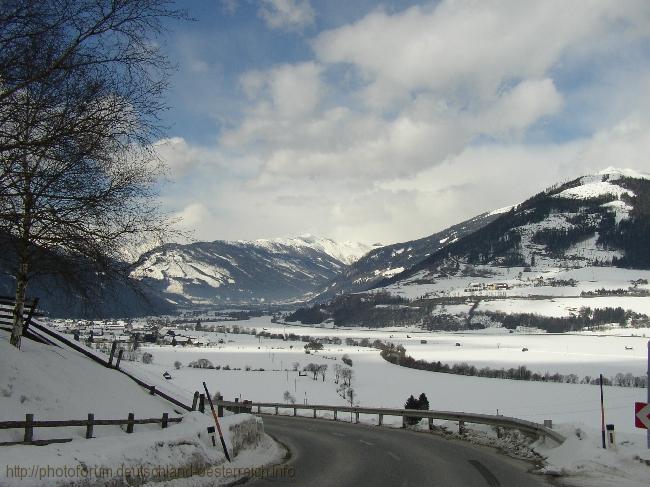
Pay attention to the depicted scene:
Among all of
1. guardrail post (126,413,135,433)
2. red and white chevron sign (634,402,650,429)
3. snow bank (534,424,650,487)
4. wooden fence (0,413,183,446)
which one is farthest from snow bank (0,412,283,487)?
red and white chevron sign (634,402,650,429)

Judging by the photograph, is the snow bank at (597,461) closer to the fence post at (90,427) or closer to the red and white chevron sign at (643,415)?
the red and white chevron sign at (643,415)

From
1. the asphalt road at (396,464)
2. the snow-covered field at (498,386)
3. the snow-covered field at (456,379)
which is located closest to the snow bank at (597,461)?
the snow-covered field at (498,386)

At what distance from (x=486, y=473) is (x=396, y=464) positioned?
8.50 feet

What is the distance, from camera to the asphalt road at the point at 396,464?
13.0m

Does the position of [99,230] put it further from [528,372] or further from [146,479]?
[528,372]

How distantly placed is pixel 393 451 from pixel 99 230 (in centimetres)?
1222

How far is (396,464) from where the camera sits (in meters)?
15.6

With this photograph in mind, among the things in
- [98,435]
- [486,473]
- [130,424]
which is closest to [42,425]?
[98,435]

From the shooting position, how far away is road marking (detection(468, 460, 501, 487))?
12.7 metres

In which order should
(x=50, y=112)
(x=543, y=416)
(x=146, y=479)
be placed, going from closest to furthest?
(x=50, y=112) → (x=146, y=479) → (x=543, y=416)

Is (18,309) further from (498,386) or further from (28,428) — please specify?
(498,386)

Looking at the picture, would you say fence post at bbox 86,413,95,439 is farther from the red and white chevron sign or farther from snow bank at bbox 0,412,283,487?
the red and white chevron sign

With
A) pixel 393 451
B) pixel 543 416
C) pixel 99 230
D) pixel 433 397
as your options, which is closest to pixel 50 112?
pixel 99 230

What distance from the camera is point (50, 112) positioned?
909 cm
